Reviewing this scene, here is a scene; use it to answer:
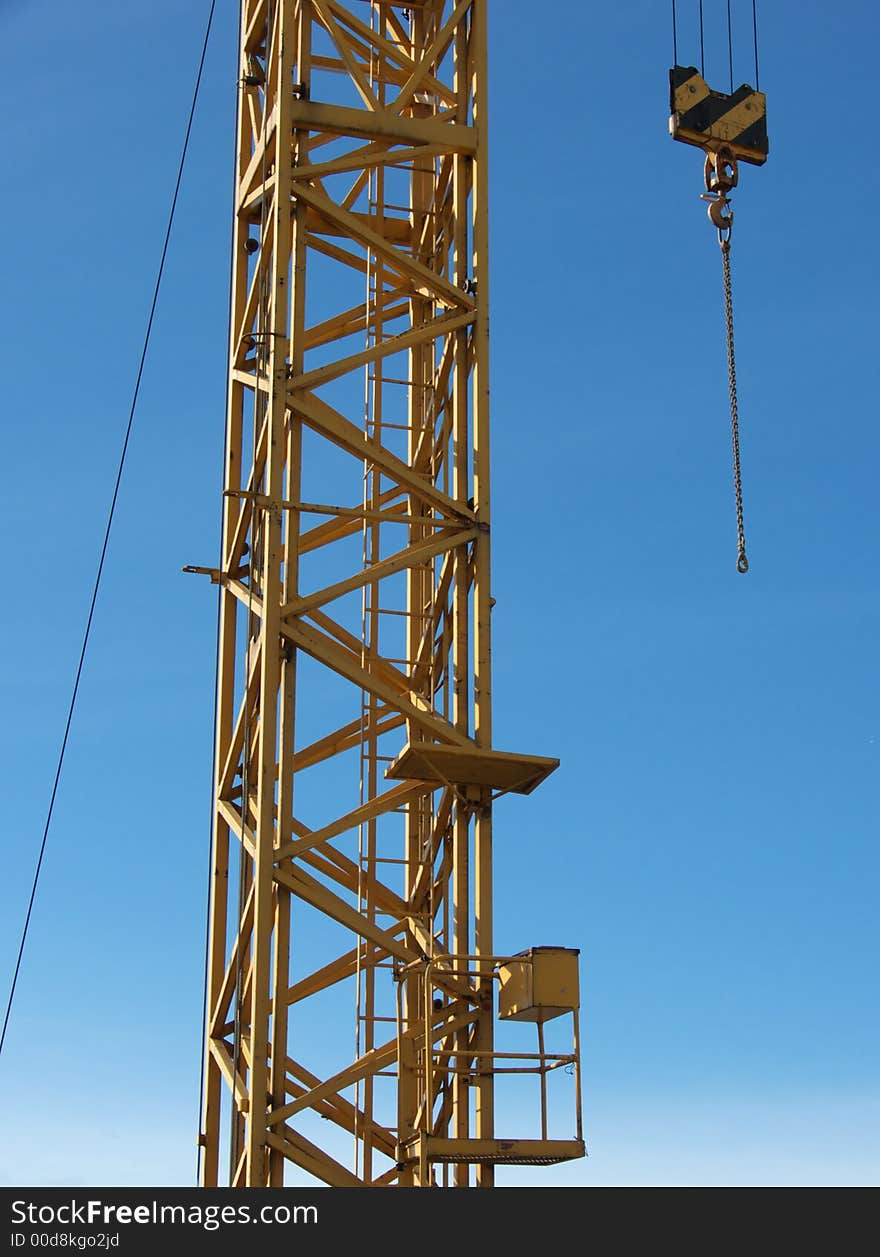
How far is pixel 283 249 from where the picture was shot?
2172 cm

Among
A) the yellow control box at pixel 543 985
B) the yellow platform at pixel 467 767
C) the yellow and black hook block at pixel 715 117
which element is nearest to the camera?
the yellow control box at pixel 543 985

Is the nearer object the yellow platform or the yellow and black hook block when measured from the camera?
the yellow platform

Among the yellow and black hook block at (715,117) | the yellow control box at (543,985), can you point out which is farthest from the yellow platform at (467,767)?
the yellow and black hook block at (715,117)

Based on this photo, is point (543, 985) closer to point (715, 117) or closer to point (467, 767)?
point (467, 767)

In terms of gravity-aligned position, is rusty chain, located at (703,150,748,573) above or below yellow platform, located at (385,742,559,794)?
above

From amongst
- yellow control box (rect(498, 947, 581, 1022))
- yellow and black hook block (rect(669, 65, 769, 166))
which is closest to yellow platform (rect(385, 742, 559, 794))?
yellow control box (rect(498, 947, 581, 1022))

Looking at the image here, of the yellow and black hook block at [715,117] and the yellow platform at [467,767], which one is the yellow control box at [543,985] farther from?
the yellow and black hook block at [715,117]

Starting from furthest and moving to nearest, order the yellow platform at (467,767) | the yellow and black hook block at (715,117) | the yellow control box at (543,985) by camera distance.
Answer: the yellow and black hook block at (715,117) → the yellow platform at (467,767) → the yellow control box at (543,985)

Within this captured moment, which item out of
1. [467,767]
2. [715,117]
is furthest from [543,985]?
[715,117]

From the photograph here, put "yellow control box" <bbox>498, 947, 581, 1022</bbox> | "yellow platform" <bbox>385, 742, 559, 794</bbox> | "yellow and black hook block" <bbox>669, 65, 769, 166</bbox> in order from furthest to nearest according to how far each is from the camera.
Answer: "yellow and black hook block" <bbox>669, 65, 769, 166</bbox> → "yellow platform" <bbox>385, 742, 559, 794</bbox> → "yellow control box" <bbox>498, 947, 581, 1022</bbox>

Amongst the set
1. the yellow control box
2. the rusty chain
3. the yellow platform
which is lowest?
the yellow control box

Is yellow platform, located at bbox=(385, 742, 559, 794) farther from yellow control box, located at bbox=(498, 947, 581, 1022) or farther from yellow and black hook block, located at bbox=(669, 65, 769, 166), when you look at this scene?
yellow and black hook block, located at bbox=(669, 65, 769, 166)
